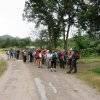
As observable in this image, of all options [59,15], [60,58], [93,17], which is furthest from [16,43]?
[93,17]

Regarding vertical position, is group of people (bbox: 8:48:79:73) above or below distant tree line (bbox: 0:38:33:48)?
below

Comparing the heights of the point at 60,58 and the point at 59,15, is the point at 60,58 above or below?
below

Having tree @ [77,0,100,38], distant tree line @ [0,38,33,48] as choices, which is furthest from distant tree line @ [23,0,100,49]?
distant tree line @ [0,38,33,48]

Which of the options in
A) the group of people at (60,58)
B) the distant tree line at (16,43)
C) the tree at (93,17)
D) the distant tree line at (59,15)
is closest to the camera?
the group of people at (60,58)

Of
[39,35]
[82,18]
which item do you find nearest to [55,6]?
[82,18]

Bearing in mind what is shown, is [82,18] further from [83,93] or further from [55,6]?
[83,93]

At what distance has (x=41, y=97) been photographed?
14.6 m

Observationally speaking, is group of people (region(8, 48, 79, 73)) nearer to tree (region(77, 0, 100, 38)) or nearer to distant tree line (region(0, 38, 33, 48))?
tree (region(77, 0, 100, 38))

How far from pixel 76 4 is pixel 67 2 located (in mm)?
1151

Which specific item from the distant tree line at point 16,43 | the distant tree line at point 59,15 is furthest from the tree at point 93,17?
the distant tree line at point 16,43

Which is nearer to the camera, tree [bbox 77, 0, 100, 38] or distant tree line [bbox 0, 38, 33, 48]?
tree [bbox 77, 0, 100, 38]

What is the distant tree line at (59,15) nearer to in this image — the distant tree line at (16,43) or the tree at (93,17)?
the tree at (93,17)

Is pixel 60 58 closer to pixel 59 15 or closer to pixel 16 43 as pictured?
pixel 59 15

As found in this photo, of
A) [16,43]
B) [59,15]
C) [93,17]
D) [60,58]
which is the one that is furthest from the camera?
[16,43]
